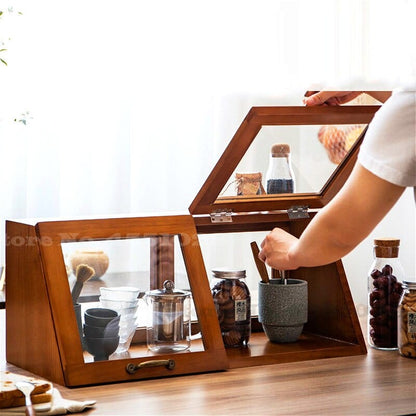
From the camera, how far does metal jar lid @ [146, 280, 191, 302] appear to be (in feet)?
5.43

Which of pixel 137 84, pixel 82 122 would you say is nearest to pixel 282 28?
pixel 137 84

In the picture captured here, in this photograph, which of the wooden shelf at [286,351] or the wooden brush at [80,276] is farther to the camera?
the wooden shelf at [286,351]

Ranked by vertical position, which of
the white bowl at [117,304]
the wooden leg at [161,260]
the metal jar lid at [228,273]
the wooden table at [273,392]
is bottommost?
the wooden table at [273,392]

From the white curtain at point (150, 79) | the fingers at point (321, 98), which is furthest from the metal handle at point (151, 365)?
the white curtain at point (150, 79)

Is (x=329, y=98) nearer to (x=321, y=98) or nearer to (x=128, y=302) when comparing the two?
(x=321, y=98)

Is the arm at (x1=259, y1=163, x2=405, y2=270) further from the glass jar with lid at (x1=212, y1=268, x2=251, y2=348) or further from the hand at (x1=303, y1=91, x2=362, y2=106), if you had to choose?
the hand at (x1=303, y1=91, x2=362, y2=106)

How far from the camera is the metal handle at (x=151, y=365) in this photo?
1.55 m

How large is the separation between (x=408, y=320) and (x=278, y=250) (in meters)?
0.37

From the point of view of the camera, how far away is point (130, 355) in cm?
159

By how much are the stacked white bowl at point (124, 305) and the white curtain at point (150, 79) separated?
5.66ft

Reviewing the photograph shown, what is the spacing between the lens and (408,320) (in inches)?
69.4

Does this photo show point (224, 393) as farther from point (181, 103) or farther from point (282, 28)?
point (282, 28)

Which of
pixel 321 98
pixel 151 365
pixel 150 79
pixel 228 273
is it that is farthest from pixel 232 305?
pixel 150 79

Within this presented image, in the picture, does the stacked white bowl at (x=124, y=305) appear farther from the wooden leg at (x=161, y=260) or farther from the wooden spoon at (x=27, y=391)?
the wooden spoon at (x=27, y=391)
